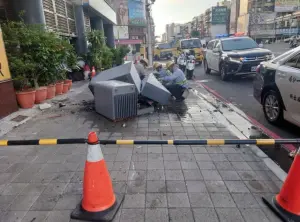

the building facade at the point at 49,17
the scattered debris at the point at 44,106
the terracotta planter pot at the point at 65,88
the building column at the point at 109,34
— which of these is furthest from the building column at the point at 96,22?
the scattered debris at the point at 44,106

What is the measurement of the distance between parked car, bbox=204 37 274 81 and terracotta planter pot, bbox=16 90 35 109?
8015 millimetres

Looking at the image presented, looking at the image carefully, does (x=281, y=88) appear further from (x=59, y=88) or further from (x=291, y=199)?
(x=59, y=88)

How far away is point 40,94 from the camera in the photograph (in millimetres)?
6742

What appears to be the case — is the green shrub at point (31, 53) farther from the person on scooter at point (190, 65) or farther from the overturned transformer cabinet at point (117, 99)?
the person on scooter at point (190, 65)

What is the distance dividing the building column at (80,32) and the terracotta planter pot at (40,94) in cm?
651

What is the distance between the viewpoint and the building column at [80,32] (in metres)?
12.5

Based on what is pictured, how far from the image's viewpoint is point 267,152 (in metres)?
3.91

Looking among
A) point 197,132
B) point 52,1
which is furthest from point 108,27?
point 197,132

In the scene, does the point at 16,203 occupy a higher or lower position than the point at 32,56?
lower

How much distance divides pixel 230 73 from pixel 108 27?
1523 centimetres

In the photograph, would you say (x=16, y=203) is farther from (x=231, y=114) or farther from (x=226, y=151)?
(x=231, y=114)

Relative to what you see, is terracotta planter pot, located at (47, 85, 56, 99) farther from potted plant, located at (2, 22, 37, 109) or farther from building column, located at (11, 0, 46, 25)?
building column, located at (11, 0, 46, 25)

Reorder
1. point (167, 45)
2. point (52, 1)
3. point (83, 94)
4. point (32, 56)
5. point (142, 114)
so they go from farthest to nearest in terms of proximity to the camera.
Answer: point (167, 45)
point (52, 1)
point (83, 94)
point (32, 56)
point (142, 114)

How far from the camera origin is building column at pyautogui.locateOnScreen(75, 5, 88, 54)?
12516 millimetres
